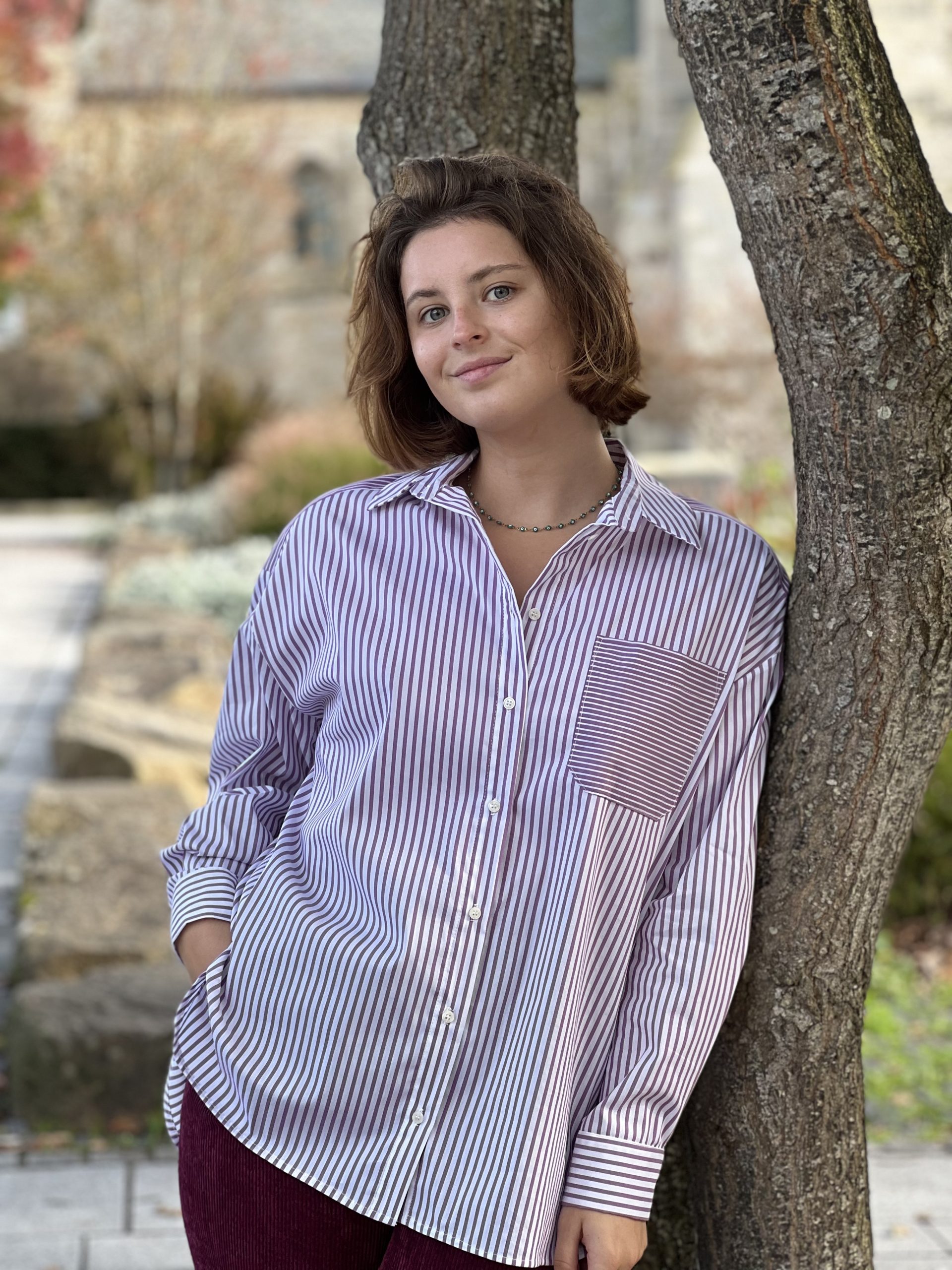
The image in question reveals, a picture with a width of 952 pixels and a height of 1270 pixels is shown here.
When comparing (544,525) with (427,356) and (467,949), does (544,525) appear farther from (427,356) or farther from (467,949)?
(467,949)

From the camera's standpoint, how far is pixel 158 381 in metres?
19.4

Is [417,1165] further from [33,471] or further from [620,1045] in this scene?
[33,471]

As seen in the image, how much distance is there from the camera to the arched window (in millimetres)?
28234

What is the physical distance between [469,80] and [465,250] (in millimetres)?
686

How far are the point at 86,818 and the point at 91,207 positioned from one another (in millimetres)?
15134

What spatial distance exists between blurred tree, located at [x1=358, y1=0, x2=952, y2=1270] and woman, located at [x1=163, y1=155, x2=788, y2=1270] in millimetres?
107

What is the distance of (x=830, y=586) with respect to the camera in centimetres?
174

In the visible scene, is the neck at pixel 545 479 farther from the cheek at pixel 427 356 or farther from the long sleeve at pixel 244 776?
the long sleeve at pixel 244 776

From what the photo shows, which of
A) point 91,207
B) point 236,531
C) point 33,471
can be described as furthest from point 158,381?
point 236,531

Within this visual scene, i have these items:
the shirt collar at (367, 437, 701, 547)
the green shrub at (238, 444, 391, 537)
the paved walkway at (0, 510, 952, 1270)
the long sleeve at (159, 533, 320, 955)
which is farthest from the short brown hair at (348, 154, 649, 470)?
the green shrub at (238, 444, 391, 537)

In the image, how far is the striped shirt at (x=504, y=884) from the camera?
163 centimetres

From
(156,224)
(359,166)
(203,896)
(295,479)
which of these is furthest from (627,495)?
(156,224)

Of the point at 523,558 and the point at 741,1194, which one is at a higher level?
the point at 523,558

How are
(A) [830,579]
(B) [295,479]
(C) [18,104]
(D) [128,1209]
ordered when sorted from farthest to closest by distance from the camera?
(C) [18,104] → (B) [295,479] → (D) [128,1209] → (A) [830,579]
